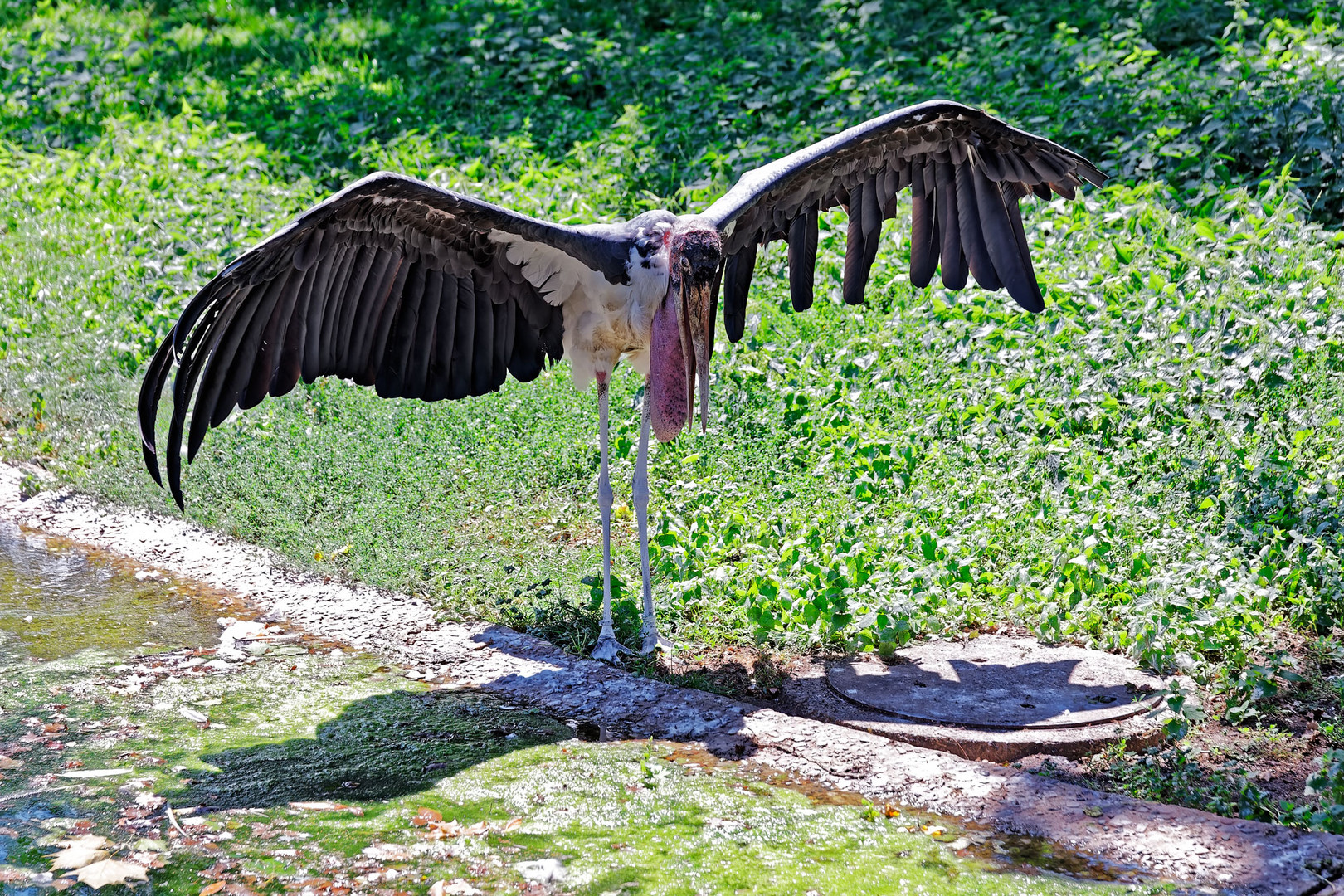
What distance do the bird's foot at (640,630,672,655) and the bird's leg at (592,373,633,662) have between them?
0.05 m

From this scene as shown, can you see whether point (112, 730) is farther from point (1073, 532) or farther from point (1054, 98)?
point (1054, 98)

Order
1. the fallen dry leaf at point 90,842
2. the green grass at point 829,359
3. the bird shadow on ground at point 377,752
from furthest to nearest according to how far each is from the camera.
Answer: the green grass at point 829,359 < the bird shadow on ground at point 377,752 < the fallen dry leaf at point 90,842

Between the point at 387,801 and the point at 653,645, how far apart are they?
128 cm

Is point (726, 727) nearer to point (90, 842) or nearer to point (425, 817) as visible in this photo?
point (425, 817)

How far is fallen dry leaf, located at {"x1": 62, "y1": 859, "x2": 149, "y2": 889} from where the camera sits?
2.79 metres

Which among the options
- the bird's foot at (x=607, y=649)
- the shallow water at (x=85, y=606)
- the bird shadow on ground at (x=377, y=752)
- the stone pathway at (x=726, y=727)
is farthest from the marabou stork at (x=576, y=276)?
the shallow water at (x=85, y=606)

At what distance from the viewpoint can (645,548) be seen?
4.42 metres

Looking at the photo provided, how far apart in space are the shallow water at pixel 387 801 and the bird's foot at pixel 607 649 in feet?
1.36

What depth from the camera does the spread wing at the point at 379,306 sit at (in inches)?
143

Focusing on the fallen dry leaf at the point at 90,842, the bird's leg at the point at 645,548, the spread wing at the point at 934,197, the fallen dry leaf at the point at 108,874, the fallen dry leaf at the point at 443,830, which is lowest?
the fallen dry leaf at the point at 108,874

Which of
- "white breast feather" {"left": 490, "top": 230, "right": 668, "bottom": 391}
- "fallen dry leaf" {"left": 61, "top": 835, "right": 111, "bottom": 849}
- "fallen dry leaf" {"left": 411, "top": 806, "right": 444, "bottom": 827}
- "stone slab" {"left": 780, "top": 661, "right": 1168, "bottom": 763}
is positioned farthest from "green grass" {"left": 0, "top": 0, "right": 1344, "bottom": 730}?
"fallen dry leaf" {"left": 61, "top": 835, "right": 111, "bottom": 849}

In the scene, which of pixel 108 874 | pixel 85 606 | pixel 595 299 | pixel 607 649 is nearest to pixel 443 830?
pixel 108 874

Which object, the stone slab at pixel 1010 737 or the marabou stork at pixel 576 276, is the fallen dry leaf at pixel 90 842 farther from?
the stone slab at pixel 1010 737

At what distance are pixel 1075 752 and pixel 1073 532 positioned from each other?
1.17m
